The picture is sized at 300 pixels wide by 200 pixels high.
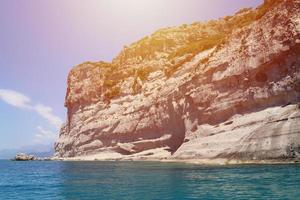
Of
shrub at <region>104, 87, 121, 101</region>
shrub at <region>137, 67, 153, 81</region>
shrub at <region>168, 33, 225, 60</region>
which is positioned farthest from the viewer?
shrub at <region>104, 87, 121, 101</region>

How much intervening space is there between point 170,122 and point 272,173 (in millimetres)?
58629

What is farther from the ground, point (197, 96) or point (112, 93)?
point (112, 93)

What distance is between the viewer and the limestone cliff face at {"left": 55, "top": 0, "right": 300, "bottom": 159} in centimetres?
7275

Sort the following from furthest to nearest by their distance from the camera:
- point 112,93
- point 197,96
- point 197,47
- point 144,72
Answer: point 112,93, point 144,72, point 197,47, point 197,96

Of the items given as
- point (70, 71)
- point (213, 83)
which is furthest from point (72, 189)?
point (70, 71)

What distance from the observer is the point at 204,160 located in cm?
7594

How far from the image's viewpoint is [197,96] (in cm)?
9550

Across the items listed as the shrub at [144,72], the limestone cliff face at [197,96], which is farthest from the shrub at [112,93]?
the shrub at [144,72]

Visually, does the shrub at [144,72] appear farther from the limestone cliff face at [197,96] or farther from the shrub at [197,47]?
the shrub at [197,47]

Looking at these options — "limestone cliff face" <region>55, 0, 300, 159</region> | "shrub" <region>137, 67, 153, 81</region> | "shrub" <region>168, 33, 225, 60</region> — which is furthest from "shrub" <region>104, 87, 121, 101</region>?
"shrub" <region>168, 33, 225, 60</region>

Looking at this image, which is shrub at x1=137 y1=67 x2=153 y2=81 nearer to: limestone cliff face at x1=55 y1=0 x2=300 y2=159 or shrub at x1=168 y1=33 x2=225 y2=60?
limestone cliff face at x1=55 y1=0 x2=300 y2=159

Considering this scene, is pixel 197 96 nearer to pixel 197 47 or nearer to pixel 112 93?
pixel 197 47

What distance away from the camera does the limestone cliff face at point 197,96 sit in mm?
72750

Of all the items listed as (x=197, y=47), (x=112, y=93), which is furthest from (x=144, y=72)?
(x=197, y=47)
